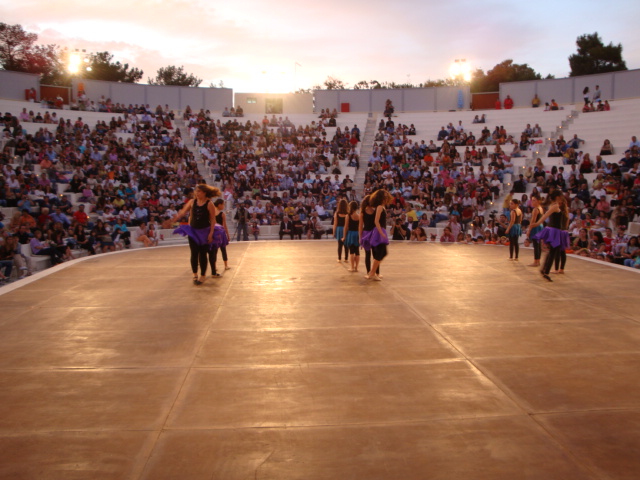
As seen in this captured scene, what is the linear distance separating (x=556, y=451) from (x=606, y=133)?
27.5m

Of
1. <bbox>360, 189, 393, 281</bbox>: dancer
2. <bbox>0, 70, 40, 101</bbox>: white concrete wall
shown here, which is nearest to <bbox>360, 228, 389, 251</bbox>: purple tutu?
<bbox>360, 189, 393, 281</bbox>: dancer

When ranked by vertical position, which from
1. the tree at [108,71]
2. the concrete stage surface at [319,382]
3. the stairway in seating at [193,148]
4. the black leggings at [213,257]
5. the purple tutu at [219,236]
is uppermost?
the tree at [108,71]

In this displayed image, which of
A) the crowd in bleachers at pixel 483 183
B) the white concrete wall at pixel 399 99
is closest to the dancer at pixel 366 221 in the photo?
the crowd in bleachers at pixel 483 183

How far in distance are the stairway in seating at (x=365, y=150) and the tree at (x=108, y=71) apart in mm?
39847

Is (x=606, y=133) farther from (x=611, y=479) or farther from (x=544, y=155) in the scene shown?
(x=611, y=479)

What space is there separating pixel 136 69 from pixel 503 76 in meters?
45.3

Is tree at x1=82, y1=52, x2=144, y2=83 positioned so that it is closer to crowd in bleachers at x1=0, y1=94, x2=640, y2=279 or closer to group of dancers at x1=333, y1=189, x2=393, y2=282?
crowd in bleachers at x1=0, y1=94, x2=640, y2=279

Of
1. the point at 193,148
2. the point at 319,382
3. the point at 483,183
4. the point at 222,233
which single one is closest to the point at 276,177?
the point at 193,148

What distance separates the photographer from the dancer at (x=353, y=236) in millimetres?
12164

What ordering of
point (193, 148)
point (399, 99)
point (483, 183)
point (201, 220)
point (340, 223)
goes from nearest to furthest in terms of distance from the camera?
point (201, 220) → point (340, 223) → point (483, 183) → point (193, 148) → point (399, 99)

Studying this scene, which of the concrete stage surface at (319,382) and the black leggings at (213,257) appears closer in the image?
the concrete stage surface at (319,382)

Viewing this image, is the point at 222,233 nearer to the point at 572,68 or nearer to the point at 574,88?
the point at 574,88

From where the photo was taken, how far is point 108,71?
66375 mm

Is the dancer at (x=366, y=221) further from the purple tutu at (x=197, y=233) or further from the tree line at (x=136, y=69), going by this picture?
the tree line at (x=136, y=69)
